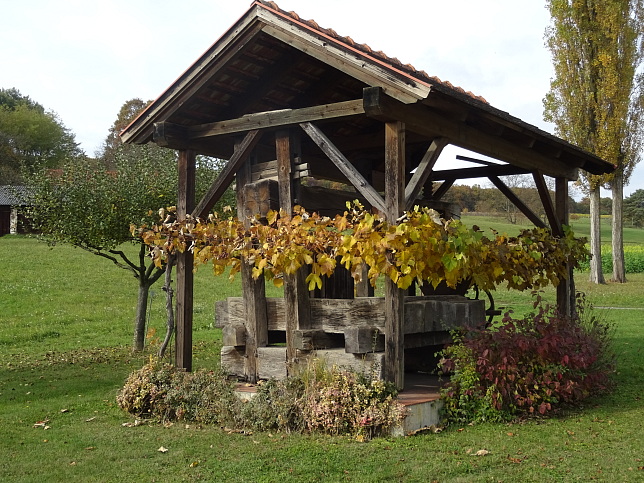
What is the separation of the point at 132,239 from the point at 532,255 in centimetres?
779

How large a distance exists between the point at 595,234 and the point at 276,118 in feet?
68.5

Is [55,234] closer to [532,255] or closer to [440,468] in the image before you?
[532,255]

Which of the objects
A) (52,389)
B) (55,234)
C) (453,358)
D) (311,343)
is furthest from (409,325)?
(55,234)

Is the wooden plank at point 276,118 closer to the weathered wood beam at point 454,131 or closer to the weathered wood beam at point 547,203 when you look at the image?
the weathered wood beam at point 454,131

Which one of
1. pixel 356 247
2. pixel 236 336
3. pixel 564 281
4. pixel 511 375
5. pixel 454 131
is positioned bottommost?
pixel 511 375

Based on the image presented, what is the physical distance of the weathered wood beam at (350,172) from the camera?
23.2 feet

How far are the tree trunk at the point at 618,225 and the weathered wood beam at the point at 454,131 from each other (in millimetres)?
16670

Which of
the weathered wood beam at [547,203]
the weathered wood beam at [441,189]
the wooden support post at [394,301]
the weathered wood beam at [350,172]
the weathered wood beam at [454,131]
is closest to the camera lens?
the weathered wood beam at [454,131]

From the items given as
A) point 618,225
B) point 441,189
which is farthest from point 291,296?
point 618,225

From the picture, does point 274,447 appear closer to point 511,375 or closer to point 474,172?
point 511,375

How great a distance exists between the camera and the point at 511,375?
281 inches

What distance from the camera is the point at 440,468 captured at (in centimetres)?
556

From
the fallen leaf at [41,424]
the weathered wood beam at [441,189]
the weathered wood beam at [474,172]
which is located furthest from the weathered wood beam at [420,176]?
the fallen leaf at [41,424]

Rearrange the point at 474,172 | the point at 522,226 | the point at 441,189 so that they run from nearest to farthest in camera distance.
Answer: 1. the point at 474,172
2. the point at 441,189
3. the point at 522,226
